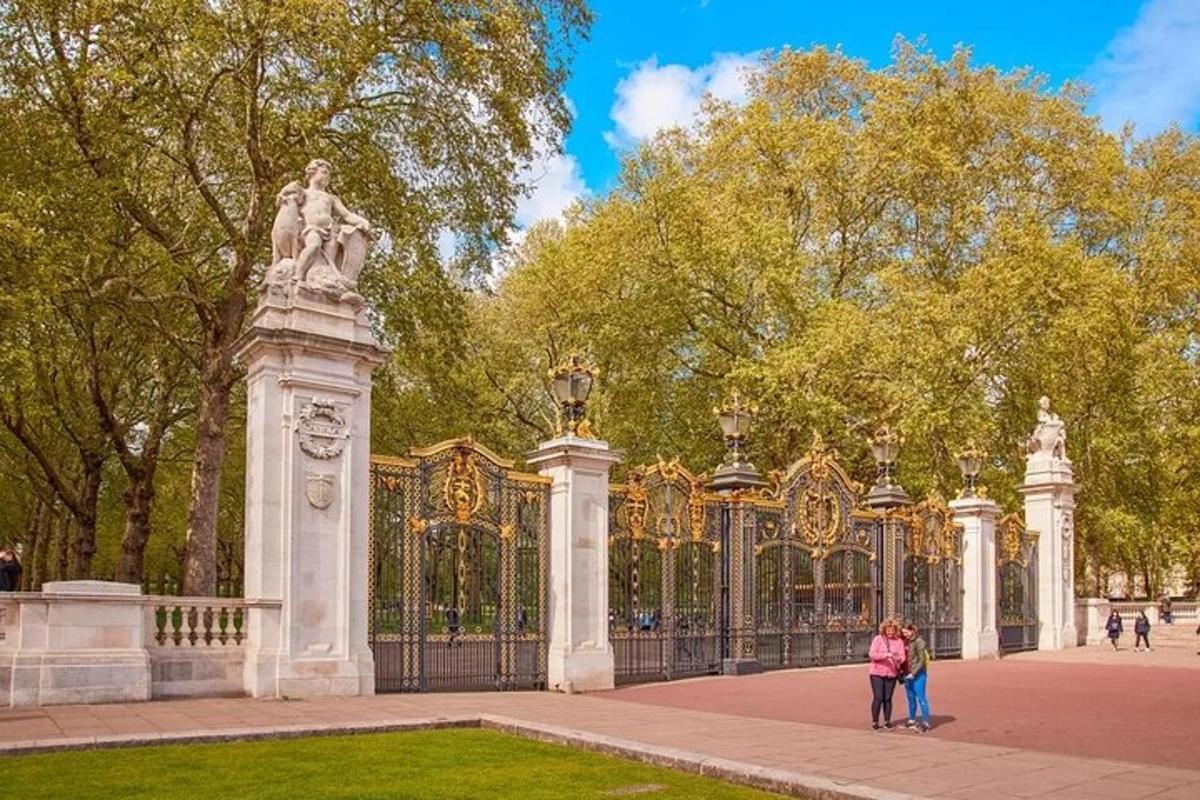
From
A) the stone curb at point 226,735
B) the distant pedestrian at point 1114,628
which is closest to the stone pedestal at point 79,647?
the stone curb at point 226,735

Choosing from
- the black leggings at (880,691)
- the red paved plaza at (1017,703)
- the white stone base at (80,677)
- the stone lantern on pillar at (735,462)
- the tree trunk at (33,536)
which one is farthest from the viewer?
the tree trunk at (33,536)

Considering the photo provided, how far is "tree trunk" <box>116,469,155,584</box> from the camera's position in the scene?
26.7 metres

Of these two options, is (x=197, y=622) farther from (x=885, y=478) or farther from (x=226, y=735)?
(x=885, y=478)

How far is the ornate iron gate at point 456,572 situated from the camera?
15500 mm

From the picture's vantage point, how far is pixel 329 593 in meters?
14.6

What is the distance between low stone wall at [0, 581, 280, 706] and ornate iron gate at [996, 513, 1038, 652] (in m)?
17.8

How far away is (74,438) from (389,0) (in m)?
13.5

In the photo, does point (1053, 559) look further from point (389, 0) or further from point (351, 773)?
point (351, 773)

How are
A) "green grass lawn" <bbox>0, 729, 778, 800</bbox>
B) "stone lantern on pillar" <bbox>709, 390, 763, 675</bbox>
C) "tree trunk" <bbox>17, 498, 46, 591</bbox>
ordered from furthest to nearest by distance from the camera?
"tree trunk" <bbox>17, 498, 46, 591</bbox>, "stone lantern on pillar" <bbox>709, 390, 763, 675</bbox>, "green grass lawn" <bbox>0, 729, 778, 800</bbox>

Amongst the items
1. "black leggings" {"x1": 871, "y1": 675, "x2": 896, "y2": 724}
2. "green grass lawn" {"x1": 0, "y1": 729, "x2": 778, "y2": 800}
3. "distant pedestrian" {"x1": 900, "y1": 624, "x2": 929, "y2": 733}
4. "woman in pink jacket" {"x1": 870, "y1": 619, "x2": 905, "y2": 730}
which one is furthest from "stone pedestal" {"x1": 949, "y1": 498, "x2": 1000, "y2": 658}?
"green grass lawn" {"x1": 0, "y1": 729, "x2": 778, "y2": 800}

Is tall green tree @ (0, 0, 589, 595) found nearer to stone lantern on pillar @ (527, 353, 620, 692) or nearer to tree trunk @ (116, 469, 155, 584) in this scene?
tree trunk @ (116, 469, 155, 584)

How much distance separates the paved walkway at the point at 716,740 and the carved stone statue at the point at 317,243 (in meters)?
A: 5.09

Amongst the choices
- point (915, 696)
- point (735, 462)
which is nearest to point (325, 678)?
point (915, 696)

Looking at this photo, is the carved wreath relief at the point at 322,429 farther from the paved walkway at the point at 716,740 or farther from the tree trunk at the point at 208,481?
the tree trunk at the point at 208,481
